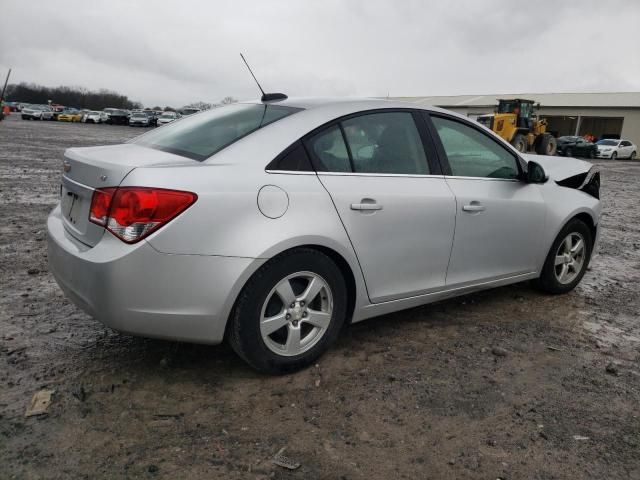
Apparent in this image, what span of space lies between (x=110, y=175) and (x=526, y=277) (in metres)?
3.19

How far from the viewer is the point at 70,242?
9.64ft

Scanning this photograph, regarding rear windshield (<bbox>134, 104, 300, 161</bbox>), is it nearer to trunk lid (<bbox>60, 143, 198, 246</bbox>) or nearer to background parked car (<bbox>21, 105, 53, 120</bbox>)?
trunk lid (<bbox>60, 143, 198, 246</bbox>)

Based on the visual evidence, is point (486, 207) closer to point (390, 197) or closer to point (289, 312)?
point (390, 197)

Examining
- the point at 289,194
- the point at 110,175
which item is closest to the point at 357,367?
the point at 289,194

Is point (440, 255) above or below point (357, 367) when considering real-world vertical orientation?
above

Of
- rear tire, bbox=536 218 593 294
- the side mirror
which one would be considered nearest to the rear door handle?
→ the side mirror

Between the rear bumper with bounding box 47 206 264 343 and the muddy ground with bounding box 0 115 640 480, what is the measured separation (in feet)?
1.35

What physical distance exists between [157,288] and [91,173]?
2.43ft

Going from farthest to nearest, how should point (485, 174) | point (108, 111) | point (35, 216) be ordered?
1. point (108, 111)
2. point (35, 216)
3. point (485, 174)

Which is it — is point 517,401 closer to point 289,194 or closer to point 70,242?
point 289,194

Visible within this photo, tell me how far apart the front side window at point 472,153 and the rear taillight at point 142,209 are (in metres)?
1.94

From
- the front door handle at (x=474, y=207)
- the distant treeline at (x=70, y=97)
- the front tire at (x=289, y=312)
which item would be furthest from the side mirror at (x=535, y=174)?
the distant treeline at (x=70, y=97)

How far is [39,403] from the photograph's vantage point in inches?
107

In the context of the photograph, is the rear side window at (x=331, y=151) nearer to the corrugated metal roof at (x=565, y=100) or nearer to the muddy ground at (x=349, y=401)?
the muddy ground at (x=349, y=401)
